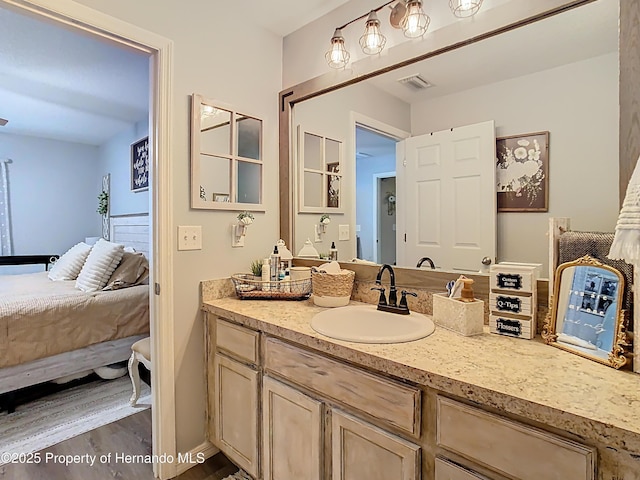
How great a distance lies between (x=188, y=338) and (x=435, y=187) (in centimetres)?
141

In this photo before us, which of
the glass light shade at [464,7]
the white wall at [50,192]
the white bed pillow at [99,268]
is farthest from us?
the white wall at [50,192]

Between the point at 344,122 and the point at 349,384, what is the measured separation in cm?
135

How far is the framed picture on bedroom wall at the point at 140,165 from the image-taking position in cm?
380

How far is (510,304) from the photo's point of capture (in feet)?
3.89

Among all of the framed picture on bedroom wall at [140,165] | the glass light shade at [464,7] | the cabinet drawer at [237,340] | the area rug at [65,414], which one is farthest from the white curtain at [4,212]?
the glass light shade at [464,7]

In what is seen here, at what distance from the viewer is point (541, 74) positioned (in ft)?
4.10

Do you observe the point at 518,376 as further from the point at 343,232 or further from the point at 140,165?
the point at 140,165

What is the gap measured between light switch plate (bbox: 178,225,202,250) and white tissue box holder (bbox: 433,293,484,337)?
1201 mm

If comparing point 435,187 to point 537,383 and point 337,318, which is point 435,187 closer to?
point 337,318

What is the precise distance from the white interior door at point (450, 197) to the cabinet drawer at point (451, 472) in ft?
2.48

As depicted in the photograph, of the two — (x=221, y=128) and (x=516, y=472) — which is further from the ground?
(x=221, y=128)

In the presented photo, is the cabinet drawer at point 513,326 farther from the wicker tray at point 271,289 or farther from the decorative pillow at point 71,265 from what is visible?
the decorative pillow at point 71,265

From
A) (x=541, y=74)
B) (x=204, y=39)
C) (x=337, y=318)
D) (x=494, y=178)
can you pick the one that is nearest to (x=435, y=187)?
(x=494, y=178)

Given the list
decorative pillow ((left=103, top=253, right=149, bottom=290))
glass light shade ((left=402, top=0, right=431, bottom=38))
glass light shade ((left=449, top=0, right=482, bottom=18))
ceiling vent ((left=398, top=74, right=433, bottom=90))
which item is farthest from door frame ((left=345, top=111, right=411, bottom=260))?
decorative pillow ((left=103, top=253, right=149, bottom=290))
